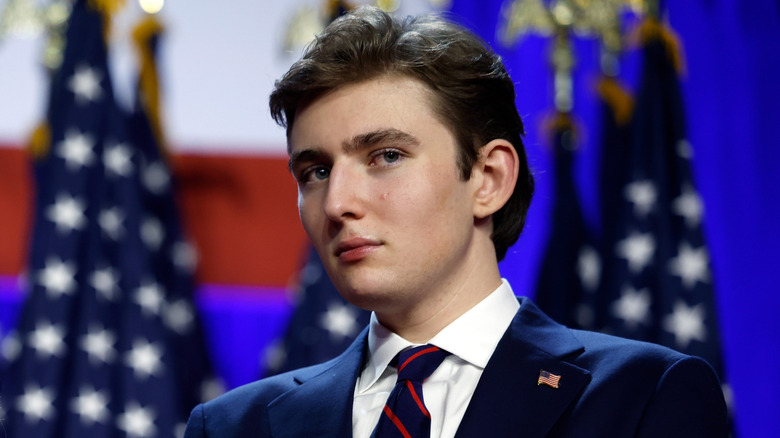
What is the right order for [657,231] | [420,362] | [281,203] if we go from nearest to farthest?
1. [420,362]
2. [657,231]
3. [281,203]

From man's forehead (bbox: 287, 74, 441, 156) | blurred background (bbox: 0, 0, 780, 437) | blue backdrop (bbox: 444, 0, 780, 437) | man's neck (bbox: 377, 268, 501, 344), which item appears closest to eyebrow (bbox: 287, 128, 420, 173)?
man's forehead (bbox: 287, 74, 441, 156)

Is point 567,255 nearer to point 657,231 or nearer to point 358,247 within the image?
point 657,231

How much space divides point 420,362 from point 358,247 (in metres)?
0.25

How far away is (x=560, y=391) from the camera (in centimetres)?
155

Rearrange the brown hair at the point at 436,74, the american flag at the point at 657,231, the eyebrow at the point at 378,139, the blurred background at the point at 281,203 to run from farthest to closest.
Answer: the blurred background at the point at 281,203, the american flag at the point at 657,231, the brown hair at the point at 436,74, the eyebrow at the point at 378,139

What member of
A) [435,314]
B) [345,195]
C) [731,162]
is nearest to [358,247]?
[345,195]

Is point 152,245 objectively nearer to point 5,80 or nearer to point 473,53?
point 5,80

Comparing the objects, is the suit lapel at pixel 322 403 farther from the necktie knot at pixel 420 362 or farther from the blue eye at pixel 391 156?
the blue eye at pixel 391 156

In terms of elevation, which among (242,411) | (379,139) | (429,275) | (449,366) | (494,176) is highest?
(379,139)

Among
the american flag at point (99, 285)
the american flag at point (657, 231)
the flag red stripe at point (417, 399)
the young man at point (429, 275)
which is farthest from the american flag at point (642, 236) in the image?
the flag red stripe at point (417, 399)

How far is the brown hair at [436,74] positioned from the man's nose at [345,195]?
0.20 meters

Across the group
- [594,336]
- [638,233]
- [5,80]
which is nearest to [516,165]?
[594,336]

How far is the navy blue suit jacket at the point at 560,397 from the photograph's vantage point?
148 cm

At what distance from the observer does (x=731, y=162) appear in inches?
142
